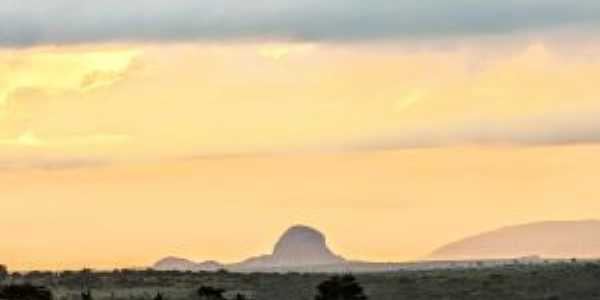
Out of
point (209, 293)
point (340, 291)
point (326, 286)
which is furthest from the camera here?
point (209, 293)

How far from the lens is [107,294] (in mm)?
98375

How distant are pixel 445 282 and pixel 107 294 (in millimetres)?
→ 20365

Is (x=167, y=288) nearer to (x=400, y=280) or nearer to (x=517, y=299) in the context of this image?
(x=400, y=280)

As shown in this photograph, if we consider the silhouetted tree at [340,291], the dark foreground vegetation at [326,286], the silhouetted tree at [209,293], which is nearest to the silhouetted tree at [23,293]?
the dark foreground vegetation at [326,286]

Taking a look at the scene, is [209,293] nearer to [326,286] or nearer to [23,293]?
[326,286]

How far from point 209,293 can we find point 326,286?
8087mm

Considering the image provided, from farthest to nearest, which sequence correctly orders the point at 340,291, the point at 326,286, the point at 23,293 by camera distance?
the point at 326,286
the point at 23,293
the point at 340,291

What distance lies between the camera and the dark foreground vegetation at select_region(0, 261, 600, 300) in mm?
93062

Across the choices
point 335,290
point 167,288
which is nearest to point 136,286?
point 167,288

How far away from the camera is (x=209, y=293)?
9475 centimetres

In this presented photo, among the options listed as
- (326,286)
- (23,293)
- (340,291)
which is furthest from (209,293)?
(23,293)

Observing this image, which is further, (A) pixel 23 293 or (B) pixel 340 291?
(A) pixel 23 293

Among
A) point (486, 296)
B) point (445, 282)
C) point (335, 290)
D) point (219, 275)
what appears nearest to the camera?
point (335, 290)

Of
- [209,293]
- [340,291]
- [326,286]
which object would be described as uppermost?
[209,293]
